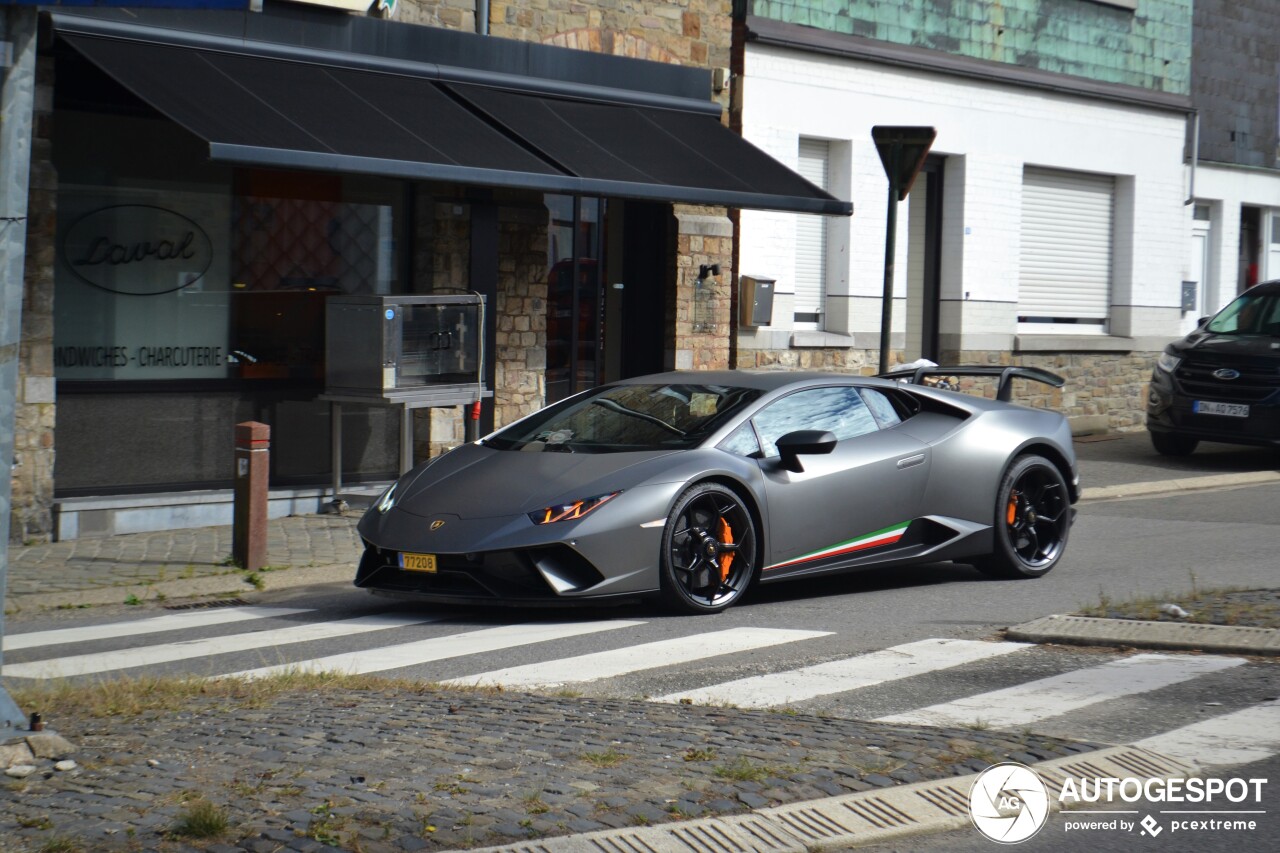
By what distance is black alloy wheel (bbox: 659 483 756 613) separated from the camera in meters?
8.86

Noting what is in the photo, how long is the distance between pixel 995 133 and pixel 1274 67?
755 centimetres

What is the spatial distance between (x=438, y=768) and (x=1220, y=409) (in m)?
14.2

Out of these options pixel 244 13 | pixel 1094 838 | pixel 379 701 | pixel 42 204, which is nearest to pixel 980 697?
pixel 1094 838

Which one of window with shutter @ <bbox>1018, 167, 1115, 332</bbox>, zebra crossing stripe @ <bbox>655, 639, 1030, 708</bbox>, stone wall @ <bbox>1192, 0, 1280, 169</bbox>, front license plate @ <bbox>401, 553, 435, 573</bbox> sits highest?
stone wall @ <bbox>1192, 0, 1280, 169</bbox>

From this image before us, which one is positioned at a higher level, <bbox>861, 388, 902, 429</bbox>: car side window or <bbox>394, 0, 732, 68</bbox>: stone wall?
<bbox>394, 0, 732, 68</bbox>: stone wall

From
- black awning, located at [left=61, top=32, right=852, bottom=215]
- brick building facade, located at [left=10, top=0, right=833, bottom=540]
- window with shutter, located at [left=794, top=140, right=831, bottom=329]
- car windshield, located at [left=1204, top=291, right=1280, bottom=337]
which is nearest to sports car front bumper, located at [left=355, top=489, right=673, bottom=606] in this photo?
black awning, located at [left=61, top=32, right=852, bottom=215]

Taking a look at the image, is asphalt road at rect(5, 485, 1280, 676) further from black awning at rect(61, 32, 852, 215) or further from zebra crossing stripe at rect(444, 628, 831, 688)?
black awning at rect(61, 32, 852, 215)

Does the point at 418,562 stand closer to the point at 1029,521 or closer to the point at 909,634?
the point at 909,634

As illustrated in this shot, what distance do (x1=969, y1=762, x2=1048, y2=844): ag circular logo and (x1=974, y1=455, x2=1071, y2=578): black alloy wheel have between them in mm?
5200

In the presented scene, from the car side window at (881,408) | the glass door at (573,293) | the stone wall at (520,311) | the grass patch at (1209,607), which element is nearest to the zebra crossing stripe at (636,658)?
the grass patch at (1209,607)

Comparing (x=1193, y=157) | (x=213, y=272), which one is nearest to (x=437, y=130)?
(x=213, y=272)

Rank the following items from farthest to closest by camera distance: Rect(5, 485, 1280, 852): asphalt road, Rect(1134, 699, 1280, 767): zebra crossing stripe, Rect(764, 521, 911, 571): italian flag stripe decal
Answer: Rect(764, 521, 911, 571): italian flag stripe decal, Rect(5, 485, 1280, 852): asphalt road, Rect(1134, 699, 1280, 767): zebra crossing stripe

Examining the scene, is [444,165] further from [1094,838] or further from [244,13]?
[1094,838]

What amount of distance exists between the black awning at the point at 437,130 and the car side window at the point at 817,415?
421cm
